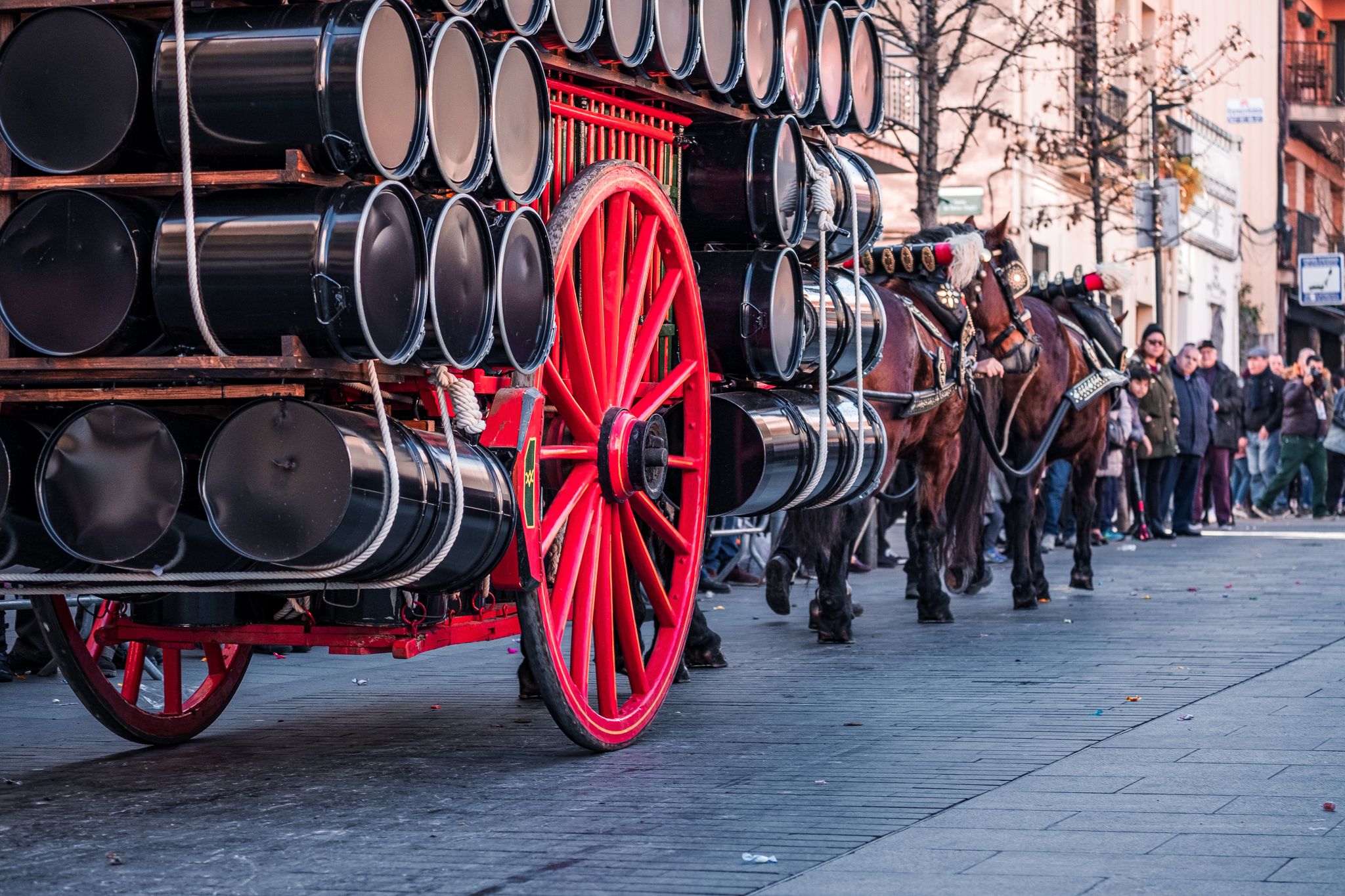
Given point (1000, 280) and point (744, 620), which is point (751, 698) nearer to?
point (744, 620)

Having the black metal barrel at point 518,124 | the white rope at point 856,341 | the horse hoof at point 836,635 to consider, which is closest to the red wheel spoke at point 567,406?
the black metal barrel at point 518,124

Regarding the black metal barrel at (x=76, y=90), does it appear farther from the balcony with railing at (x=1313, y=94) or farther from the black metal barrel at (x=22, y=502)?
the balcony with railing at (x=1313, y=94)

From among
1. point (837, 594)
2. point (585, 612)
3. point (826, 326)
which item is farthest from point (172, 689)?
point (837, 594)

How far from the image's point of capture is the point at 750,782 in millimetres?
5938

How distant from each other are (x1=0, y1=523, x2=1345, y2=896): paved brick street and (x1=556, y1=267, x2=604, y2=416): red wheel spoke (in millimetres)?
1198

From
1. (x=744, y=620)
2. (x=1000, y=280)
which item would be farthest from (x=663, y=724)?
(x=1000, y=280)

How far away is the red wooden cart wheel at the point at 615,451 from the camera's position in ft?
20.6

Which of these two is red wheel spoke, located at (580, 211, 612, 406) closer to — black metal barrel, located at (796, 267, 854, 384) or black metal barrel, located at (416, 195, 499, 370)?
black metal barrel, located at (416, 195, 499, 370)

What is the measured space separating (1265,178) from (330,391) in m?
42.3

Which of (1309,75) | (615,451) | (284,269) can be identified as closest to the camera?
(284,269)

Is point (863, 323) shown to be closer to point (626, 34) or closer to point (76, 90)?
point (626, 34)

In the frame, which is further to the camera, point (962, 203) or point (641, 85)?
point (962, 203)

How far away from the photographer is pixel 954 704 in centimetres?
770

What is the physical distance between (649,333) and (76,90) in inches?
95.9
